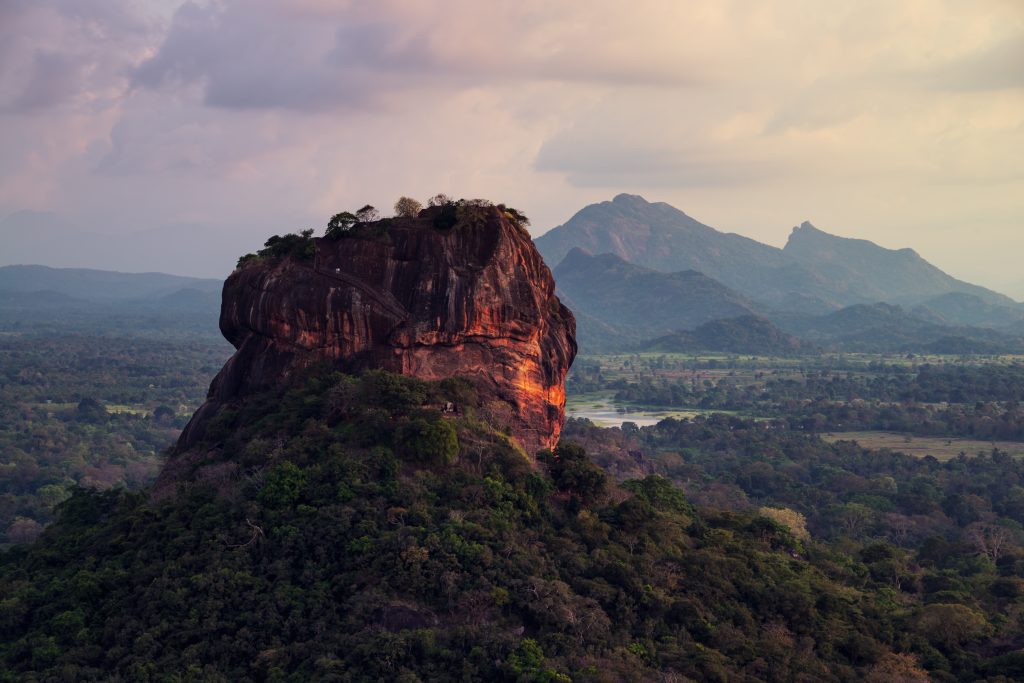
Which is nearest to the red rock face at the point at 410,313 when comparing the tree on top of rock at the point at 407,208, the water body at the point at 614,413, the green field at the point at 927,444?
the tree on top of rock at the point at 407,208

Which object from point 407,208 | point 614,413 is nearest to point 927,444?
point 614,413

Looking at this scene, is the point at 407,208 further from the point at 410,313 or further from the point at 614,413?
the point at 614,413

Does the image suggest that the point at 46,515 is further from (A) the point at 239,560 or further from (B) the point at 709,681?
(B) the point at 709,681

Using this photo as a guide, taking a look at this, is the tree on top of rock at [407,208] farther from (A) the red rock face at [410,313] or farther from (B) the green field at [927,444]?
(B) the green field at [927,444]

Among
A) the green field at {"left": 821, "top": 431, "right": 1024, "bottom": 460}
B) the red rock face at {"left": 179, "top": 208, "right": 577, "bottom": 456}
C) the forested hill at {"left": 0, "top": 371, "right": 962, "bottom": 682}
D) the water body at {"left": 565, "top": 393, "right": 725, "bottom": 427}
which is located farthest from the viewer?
the water body at {"left": 565, "top": 393, "right": 725, "bottom": 427}

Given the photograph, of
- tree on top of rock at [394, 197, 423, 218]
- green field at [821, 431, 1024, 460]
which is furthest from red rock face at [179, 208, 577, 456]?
green field at [821, 431, 1024, 460]

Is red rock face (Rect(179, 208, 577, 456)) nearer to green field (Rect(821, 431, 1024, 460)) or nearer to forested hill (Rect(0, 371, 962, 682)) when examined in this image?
forested hill (Rect(0, 371, 962, 682))

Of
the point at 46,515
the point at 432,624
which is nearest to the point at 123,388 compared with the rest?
the point at 46,515
